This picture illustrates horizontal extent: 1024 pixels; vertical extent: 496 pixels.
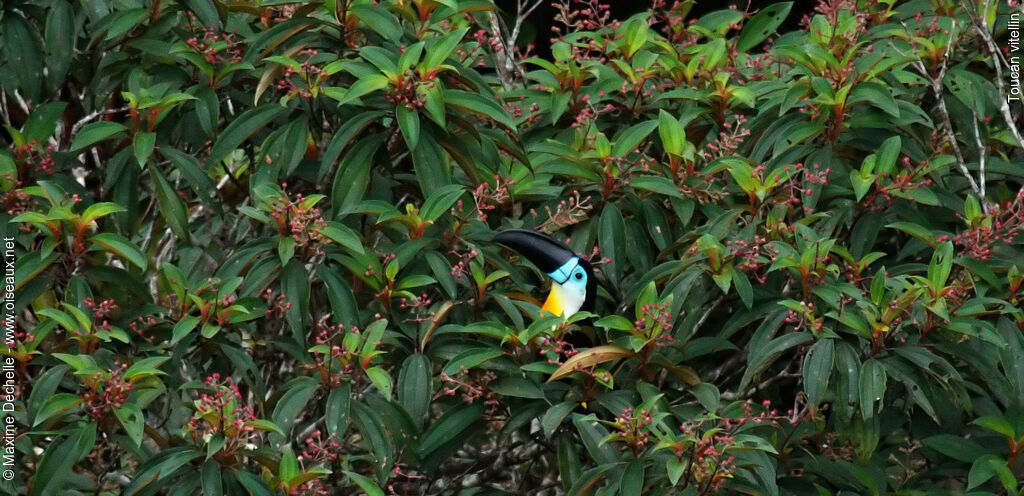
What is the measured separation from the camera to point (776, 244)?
2.87m

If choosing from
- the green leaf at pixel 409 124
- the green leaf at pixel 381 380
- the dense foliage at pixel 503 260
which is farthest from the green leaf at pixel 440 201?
the green leaf at pixel 381 380

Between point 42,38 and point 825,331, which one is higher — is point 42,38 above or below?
above

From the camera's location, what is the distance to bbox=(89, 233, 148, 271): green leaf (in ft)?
9.37

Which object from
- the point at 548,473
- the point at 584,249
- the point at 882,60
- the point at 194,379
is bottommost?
the point at 548,473

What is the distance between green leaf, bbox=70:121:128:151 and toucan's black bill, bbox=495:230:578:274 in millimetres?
940

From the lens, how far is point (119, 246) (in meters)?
Answer: 2.86

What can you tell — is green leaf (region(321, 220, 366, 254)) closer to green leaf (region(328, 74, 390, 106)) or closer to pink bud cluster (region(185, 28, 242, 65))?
green leaf (region(328, 74, 390, 106))

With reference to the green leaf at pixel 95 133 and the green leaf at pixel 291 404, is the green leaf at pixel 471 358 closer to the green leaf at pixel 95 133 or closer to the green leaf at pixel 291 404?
the green leaf at pixel 291 404

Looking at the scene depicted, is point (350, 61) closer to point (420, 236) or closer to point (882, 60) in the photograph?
point (420, 236)

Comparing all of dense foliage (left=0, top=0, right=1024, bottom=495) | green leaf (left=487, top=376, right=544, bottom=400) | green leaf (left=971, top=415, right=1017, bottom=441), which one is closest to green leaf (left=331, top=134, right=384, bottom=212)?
dense foliage (left=0, top=0, right=1024, bottom=495)

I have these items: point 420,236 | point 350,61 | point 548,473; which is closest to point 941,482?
point 548,473

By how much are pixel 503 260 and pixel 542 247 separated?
0.10 m

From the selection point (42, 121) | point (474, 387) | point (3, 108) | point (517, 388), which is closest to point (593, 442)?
point (517, 388)

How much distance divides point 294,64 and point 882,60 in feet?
4.73
